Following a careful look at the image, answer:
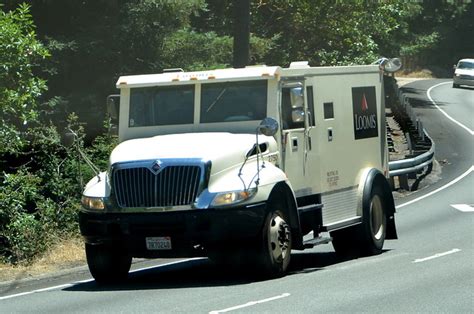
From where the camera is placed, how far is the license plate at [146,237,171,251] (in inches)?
527

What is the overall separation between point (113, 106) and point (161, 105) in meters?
0.65

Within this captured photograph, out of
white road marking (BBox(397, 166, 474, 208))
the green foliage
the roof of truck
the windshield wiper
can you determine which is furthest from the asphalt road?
white road marking (BBox(397, 166, 474, 208))

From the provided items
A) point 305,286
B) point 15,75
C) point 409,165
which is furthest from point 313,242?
point 409,165

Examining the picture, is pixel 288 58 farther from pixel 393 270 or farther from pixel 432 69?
pixel 432 69

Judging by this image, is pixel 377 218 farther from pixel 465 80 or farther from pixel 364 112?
pixel 465 80

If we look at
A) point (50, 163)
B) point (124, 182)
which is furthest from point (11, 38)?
point (124, 182)

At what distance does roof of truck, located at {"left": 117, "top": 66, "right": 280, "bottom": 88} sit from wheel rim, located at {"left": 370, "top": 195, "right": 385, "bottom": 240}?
3.26 m

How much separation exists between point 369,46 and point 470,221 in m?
20.0

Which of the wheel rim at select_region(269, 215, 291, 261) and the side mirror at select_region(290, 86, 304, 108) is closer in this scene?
the wheel rim at select_region(269, 215, 291, 261)

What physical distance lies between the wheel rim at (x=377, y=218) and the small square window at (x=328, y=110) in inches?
68.0

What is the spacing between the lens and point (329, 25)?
4125cm

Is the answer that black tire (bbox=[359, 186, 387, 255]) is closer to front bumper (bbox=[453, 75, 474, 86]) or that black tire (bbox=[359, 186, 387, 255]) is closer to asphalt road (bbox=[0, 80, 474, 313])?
asphalt road (bbox=[0, 80, 474, 313])

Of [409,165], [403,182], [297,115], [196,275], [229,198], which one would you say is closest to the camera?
[229,198]

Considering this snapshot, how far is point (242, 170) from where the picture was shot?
540 inches
